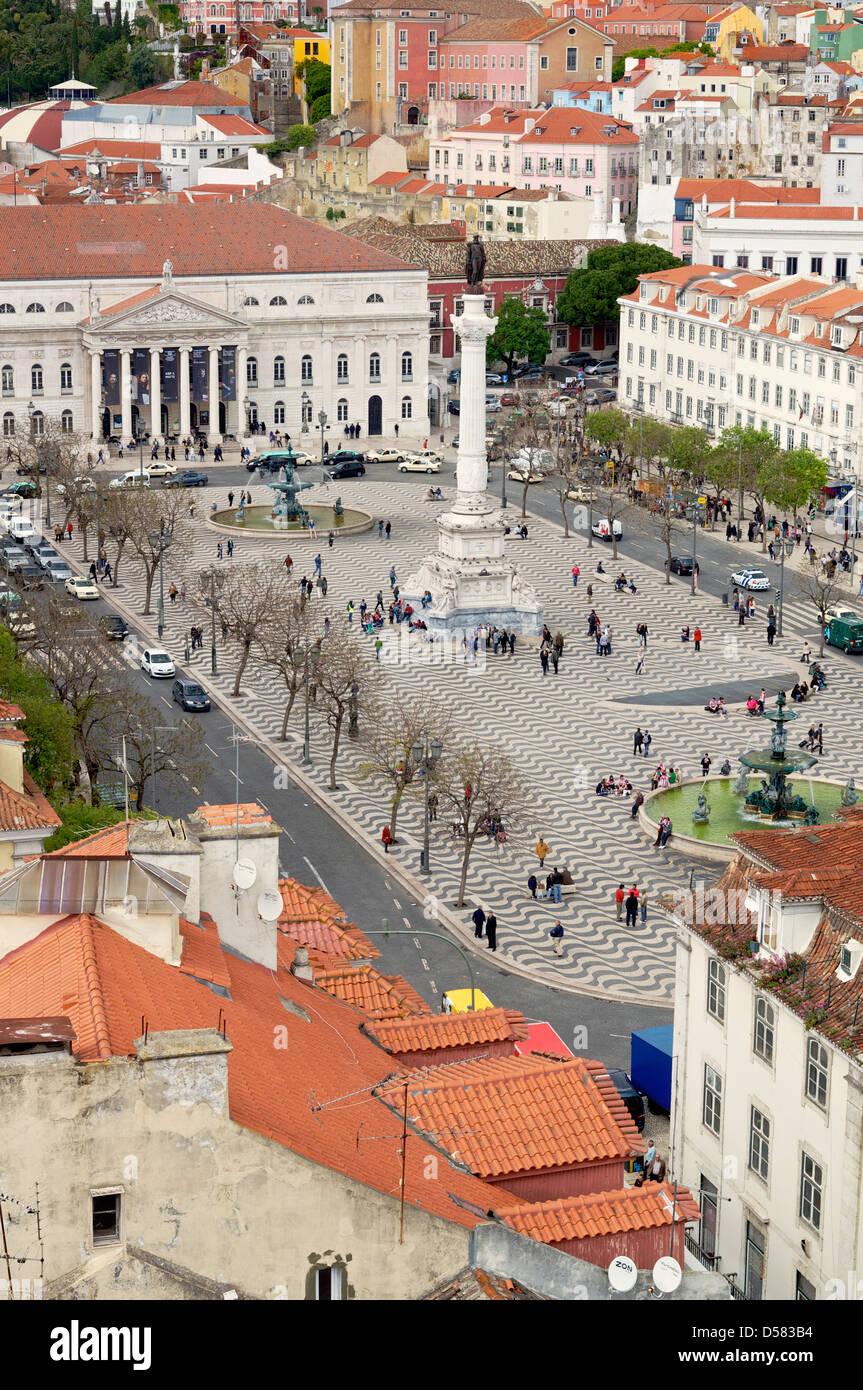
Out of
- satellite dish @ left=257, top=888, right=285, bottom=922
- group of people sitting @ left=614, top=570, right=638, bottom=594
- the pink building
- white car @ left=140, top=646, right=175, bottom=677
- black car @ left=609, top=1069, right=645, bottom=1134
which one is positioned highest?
the pink building

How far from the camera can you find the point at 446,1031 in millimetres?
35656

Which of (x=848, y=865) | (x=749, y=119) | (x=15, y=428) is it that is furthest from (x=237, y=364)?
(x=848, y=865)

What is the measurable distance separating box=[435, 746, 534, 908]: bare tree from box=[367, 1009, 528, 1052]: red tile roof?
981 inches

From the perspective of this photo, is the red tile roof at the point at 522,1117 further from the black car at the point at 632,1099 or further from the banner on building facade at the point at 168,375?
the banner on building facade at the point at 168,375

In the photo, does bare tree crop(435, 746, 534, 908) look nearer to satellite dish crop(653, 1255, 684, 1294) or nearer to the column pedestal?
the column pedestal

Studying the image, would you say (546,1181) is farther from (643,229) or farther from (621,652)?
(643,229)

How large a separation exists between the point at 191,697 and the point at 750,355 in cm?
5138

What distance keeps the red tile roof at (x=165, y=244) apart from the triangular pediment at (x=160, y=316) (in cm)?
246

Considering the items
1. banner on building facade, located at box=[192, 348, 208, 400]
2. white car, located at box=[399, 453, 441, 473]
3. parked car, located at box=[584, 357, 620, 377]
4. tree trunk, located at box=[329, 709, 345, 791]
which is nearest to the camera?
tree trunk, located at box=[329, 709, 345, 791]

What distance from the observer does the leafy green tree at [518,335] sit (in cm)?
15188

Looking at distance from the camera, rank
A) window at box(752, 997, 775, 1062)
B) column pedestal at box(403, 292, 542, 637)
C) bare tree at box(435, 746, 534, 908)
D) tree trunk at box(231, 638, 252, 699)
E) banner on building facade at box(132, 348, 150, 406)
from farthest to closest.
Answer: banner on building facade at box(132, 348, 150, 406) → column pedestal at box(403, 292, 542, 637) → tree trunk at box(231, 638, 252, 699) → bare tree at box(435, 746, 534, 908) → window at box(752, 997, 775, 1062)

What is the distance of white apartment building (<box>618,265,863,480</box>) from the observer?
11281 cm

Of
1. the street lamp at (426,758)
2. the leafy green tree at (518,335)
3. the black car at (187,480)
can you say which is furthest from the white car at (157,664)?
the leafy green tree at (518,335)

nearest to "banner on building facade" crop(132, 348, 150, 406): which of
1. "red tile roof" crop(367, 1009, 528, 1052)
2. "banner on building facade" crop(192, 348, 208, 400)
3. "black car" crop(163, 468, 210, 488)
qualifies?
"banner on building facade" crop(192, 348, 208, 400)
